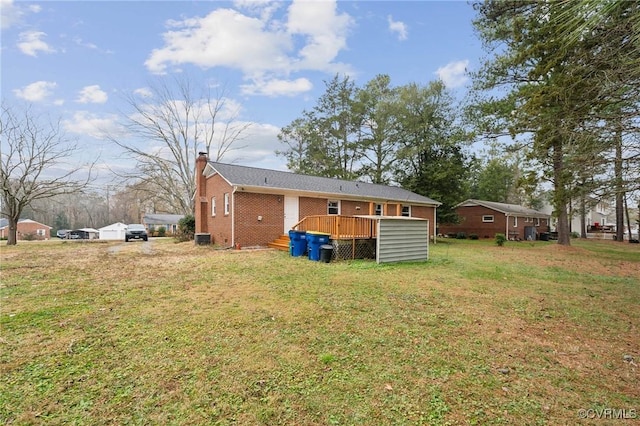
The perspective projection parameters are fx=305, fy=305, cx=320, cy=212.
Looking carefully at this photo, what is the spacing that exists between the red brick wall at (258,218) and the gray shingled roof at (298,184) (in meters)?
0.64

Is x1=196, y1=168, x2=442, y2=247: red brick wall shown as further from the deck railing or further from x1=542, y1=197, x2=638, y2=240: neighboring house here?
x1=542, y1=197, x2=638, y2=240: neighboring house

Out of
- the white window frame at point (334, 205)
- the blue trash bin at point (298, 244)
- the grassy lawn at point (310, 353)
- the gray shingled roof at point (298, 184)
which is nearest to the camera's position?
the grassy lawn at point (310, 353)

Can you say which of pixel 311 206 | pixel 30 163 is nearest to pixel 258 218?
pixel 311 206

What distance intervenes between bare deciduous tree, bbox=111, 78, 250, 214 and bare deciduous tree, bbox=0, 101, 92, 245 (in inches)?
198

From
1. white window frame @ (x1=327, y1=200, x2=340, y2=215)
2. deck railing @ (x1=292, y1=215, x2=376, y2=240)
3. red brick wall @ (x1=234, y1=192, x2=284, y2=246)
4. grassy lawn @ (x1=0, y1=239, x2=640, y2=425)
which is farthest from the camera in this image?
white window frame @ (x1=327, y1=200, x2=340, y2=215)

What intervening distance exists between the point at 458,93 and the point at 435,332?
26.1 m

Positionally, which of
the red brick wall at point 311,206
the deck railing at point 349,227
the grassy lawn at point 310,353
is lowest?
the grassy lawn at point 310,353

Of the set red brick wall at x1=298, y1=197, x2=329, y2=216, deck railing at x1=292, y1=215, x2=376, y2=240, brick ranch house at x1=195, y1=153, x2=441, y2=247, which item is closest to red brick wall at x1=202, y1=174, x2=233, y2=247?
brick ranch house at x1=195, y1=153, x2=441, y2=247

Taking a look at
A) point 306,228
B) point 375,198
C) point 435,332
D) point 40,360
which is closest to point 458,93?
point 375,198

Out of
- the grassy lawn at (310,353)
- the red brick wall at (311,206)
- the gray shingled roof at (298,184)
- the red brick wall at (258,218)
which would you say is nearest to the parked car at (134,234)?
the gray shingled roof at (298,184)

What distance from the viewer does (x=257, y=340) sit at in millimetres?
3629

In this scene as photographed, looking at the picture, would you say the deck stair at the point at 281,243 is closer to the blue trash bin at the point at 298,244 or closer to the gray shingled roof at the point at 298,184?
the blue trash bin at the point at 298,244

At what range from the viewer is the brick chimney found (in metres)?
17.4

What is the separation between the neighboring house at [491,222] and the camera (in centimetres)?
2709
